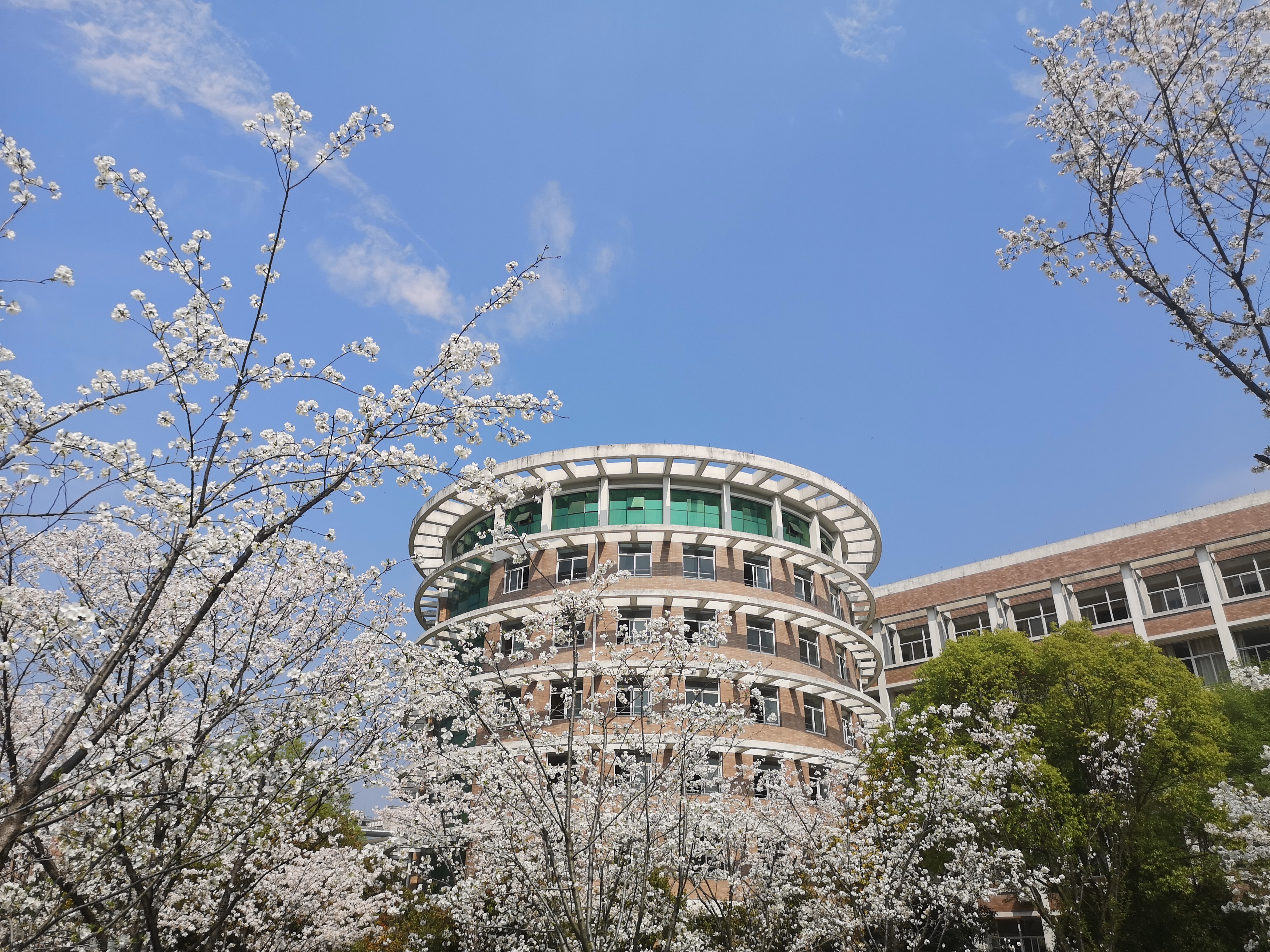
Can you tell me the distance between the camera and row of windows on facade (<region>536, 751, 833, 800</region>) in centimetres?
1591

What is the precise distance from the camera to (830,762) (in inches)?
1192

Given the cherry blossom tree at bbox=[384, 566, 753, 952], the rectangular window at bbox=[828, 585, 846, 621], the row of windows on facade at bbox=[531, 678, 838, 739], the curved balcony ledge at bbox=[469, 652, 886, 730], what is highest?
the rectangular window at bbox=[828, 585, 846, 621]

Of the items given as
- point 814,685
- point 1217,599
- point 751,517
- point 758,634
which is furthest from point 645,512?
point 1217,599

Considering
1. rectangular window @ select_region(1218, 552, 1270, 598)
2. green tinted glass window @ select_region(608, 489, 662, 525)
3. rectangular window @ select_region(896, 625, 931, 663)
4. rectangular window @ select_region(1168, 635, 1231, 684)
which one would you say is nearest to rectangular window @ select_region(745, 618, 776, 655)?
green tinted glass window @ select_region(608, 489, 662, 525)

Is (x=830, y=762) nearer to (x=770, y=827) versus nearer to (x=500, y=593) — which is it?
(x=770, y=827)

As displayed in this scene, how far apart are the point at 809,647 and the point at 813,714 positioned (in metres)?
2.81

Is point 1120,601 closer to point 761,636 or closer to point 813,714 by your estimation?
point 813,714

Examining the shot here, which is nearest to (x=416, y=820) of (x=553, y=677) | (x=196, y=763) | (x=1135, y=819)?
(x=553, y=677)

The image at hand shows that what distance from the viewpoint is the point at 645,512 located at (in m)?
35.1

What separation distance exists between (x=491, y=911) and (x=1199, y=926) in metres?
19.8

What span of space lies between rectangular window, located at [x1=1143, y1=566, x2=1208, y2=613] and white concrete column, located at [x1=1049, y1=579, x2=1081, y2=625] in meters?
3.41

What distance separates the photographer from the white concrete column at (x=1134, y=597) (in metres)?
39.0

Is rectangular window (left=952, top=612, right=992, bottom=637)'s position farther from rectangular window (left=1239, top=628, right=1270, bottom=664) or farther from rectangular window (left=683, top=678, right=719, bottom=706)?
rectangular window (left=683, top=678, right=719, bottom=706)

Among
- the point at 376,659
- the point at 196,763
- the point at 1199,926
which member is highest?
the point at 376,659
